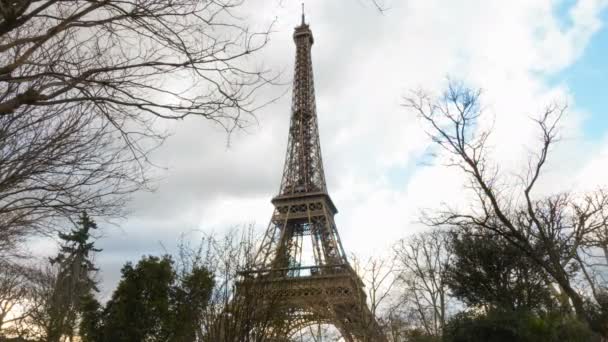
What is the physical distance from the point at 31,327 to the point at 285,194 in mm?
20361

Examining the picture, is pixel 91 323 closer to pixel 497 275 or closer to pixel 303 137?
pixel 497 275

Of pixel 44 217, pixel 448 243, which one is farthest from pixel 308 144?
pixel 44 217

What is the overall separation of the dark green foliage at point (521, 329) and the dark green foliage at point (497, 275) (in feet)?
10.4

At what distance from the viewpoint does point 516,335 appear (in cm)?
1398

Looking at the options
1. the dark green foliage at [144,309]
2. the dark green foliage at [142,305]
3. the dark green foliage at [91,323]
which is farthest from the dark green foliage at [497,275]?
the dark green foliage at [91,323]

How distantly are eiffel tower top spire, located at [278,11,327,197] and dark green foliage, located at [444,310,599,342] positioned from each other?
2343 centimetres

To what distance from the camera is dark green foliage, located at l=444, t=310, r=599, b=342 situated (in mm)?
13703

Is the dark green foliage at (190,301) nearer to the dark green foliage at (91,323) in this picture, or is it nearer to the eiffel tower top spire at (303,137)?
the dark green foliage at (91,323)

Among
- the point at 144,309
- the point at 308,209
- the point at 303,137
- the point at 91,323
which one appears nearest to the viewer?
the point at 144,309

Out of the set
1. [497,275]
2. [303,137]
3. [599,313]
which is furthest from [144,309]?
[303,137]

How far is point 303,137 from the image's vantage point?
42.2m

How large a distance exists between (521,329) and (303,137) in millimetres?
30173

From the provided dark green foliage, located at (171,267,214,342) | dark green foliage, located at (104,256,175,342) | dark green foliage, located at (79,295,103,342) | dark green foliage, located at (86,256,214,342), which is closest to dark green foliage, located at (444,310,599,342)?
dark green foliage, located at (171,267,214,342)

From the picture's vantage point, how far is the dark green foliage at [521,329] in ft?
45.0
